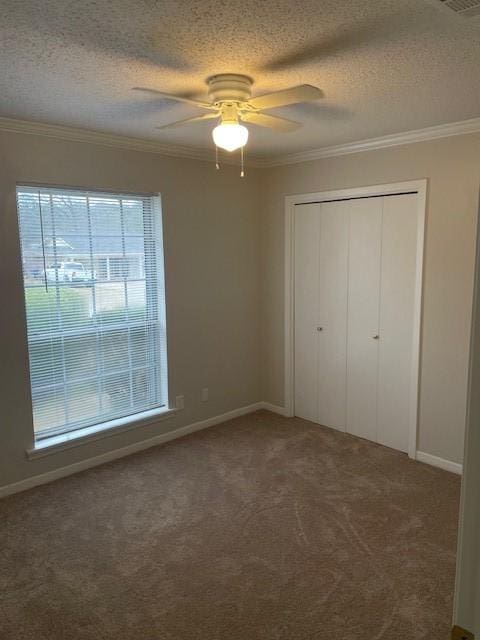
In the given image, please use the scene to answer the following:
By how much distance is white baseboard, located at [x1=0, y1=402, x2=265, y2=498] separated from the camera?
3.35 m

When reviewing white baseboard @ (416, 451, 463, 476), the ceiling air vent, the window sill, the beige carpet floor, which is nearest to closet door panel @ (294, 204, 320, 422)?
the beige carpet floor

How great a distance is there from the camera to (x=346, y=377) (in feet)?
13.9

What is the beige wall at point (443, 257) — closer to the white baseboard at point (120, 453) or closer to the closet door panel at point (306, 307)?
the closet door panel at point (306, 307)

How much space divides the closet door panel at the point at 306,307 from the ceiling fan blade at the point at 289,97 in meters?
2.09

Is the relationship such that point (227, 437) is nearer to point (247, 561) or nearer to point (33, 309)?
point (247, 561)

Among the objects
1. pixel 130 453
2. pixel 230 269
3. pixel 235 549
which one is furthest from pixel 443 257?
pixel 130 453

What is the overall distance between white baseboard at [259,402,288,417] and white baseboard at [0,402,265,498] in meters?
0.01

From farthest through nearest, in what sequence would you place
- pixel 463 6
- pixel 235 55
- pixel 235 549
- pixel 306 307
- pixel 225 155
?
pixel 306 307, pixel 225 155, pixel 235 549, pixel 235 55, pixel 463 6

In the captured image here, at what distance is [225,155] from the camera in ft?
13.9

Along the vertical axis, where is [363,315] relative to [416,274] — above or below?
below

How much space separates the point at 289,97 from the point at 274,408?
3354 millimetres

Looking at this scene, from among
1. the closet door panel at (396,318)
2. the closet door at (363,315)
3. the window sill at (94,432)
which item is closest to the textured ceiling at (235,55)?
the closet door panel at (396,318)

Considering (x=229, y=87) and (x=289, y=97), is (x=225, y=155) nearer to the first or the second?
(x=229, y=87)

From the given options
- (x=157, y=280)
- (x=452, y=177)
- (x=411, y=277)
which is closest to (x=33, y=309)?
(x=157, y=280)
